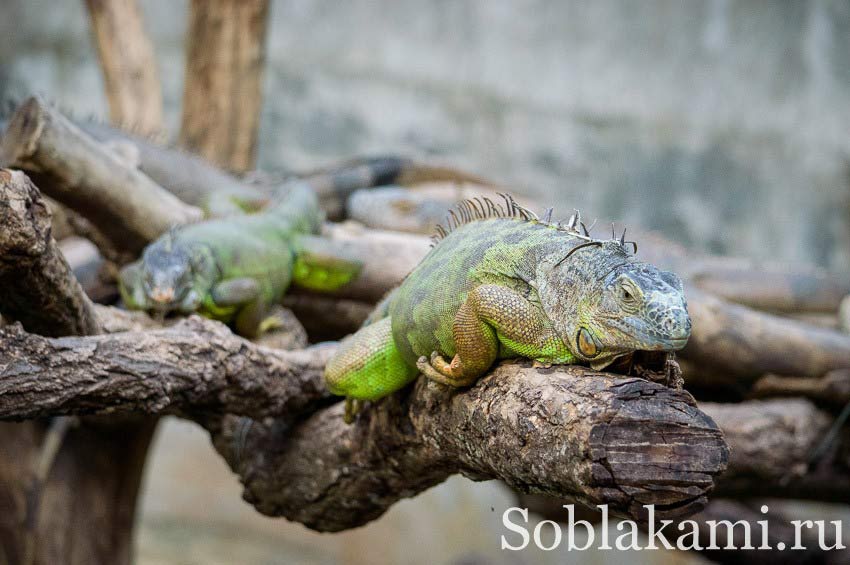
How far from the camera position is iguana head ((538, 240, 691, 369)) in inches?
84.4

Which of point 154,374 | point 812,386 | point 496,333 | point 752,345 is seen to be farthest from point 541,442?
point 812,386

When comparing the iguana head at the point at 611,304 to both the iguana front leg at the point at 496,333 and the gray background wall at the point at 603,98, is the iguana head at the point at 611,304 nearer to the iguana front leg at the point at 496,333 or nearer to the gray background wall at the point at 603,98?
the iguana front leg at the point at 496,333

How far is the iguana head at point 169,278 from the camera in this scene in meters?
4.59

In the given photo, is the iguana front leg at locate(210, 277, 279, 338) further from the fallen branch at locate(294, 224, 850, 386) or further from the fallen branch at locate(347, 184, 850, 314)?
the fallen branch at locate(347, 184, 850, 314)

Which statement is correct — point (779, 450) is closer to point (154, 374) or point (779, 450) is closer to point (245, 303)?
point (245, 303)

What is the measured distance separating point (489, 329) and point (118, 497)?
4.32m

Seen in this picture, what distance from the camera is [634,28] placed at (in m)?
12.2

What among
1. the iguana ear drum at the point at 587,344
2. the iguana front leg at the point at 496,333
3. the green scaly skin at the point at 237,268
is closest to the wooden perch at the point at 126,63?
the green scaly skin at the point at 237,268

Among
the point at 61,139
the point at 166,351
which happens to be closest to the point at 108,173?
the point at 61,139

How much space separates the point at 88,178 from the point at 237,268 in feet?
3.36

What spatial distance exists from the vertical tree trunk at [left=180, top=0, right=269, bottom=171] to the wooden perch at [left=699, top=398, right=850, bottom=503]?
5.56 metres

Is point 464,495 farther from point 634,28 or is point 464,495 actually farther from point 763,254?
point 634,28

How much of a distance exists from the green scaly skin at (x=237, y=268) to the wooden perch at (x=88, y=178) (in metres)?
0.27

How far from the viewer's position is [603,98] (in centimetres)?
1231
